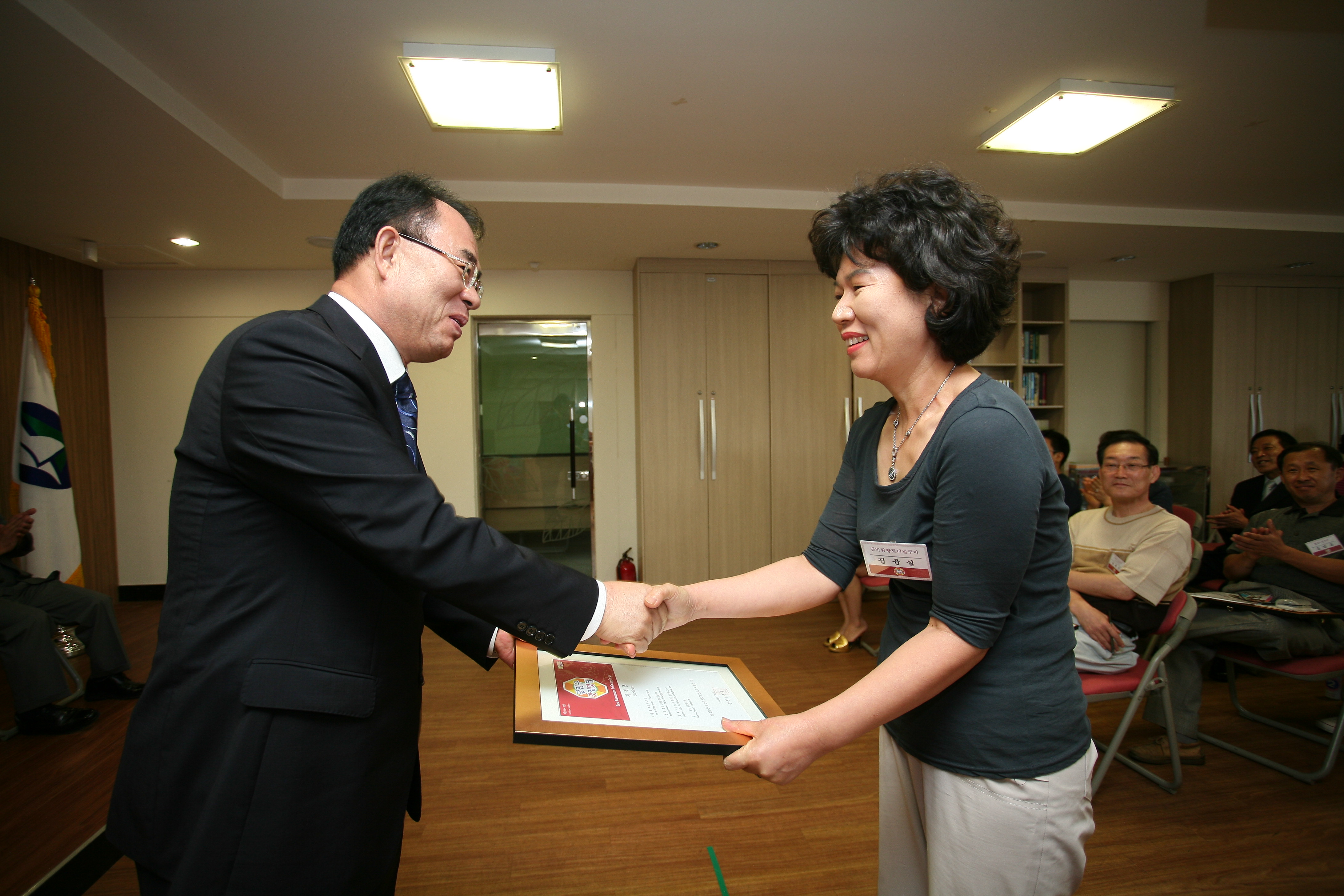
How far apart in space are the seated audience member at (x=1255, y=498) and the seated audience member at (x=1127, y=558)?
1417mm

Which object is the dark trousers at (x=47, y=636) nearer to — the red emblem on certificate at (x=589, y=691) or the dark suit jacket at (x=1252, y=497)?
the red emblem on certificate at (x=589, y=691)

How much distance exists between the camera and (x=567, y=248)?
16.9ft

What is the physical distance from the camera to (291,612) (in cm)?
100

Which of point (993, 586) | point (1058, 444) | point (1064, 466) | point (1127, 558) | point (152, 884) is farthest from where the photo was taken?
point (1064, 466)

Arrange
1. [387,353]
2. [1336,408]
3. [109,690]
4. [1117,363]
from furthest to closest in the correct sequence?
[1117,363]
[1336,408]
[109,690]
[387,353]

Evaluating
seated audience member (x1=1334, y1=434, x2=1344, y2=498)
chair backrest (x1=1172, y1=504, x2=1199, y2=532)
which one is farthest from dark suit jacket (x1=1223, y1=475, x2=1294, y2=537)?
chair backrest (x1=1172, y1=504, x2=1199, y2=532)

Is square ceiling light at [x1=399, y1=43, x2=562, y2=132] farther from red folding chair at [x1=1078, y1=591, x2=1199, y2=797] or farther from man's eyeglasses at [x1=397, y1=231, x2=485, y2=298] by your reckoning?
red folding chair at [x1=1078, y1=591, x2=1199, y2=797]

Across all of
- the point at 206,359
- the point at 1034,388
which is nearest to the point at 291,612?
the point at 206,359

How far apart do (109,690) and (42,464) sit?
1803mm

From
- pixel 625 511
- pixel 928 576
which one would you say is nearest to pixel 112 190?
pixel 625 511

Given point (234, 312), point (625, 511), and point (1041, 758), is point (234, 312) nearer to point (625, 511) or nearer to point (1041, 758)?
point (625, 511)

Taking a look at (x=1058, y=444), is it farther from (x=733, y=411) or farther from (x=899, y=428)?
(x=899, y=428)

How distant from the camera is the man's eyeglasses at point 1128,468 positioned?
271 centimetres

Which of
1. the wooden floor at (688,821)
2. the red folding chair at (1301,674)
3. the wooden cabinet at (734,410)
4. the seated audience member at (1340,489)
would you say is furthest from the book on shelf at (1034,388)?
the red folding chair at (1301,674)
